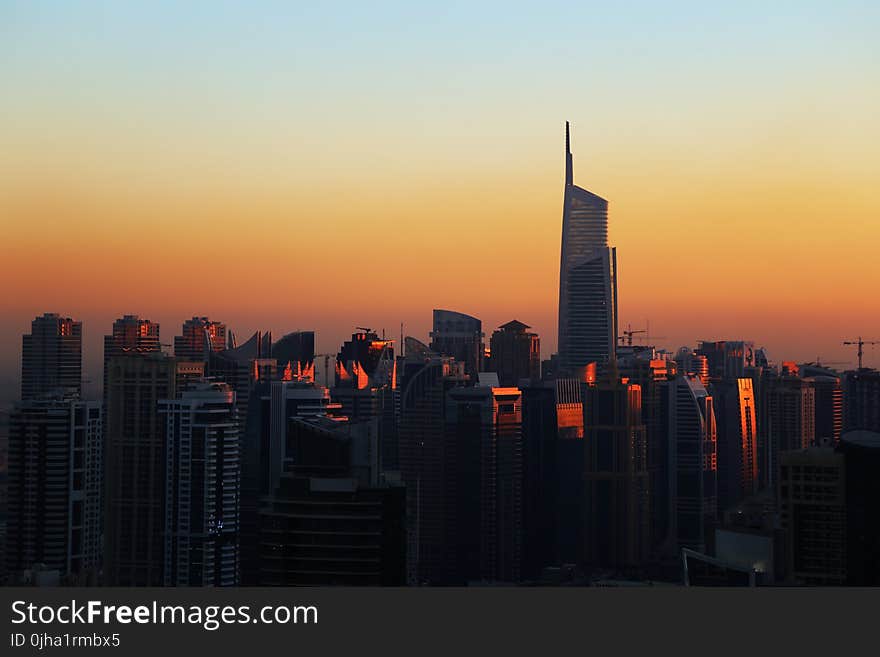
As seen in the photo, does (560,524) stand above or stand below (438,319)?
below

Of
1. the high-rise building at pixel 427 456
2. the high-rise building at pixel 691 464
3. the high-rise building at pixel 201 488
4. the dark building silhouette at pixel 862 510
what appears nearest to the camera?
the dark building silhouette at pixel 862 510

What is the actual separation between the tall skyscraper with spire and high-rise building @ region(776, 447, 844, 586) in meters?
23.4

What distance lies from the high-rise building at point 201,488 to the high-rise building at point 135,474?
0.66 ft

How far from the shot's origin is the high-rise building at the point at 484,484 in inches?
859

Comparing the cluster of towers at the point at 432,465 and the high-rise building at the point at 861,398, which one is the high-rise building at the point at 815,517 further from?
the high-rise building at the point at 861,398

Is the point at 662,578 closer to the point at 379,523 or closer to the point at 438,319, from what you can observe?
the point at 438,319

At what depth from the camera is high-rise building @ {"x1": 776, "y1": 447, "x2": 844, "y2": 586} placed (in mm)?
14734

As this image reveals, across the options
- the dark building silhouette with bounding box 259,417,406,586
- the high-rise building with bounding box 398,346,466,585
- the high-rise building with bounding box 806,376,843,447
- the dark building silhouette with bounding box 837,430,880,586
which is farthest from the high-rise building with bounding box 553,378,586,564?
the dark building silhouette with bounding box 259,417,406,586

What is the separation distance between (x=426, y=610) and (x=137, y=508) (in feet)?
46.8

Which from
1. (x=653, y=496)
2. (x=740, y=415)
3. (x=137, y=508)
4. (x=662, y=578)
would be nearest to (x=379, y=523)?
(x=137, y=508)

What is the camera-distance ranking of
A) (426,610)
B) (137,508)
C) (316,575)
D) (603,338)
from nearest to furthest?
(426,610), (316,575), (137,508), (603,338)

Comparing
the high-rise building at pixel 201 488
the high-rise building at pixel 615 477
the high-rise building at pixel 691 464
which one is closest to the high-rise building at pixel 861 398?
the high-rise building at pixel 691 464

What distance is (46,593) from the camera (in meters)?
4.55

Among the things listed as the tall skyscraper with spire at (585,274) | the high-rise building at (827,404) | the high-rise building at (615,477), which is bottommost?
the high-rise building at (615,477)
